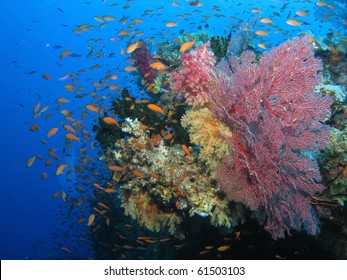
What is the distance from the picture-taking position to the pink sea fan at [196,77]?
4.69 metres

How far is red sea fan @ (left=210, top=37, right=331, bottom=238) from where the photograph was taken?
392 centimetres

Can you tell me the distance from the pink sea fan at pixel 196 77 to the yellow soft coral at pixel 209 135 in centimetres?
30

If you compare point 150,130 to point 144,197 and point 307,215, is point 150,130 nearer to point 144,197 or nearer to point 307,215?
point 144,197

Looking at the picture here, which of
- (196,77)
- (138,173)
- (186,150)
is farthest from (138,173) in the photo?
(196,77)

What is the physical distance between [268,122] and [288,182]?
96 centimetres

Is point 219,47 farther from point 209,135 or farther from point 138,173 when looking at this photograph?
point 138,173

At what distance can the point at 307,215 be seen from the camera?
418 centimetres

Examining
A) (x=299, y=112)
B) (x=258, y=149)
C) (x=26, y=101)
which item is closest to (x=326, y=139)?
(x=299, y=112)

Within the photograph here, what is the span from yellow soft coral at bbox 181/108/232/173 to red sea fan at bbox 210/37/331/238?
148 millimetres

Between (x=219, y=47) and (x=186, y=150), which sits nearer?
(x=186, y=150)

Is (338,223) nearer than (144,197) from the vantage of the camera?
Yes

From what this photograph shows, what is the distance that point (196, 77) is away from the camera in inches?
186

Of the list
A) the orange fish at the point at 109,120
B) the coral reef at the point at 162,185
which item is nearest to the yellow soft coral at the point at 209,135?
the coral reef at the point at 162,185

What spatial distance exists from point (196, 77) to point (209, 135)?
1.09 metres
